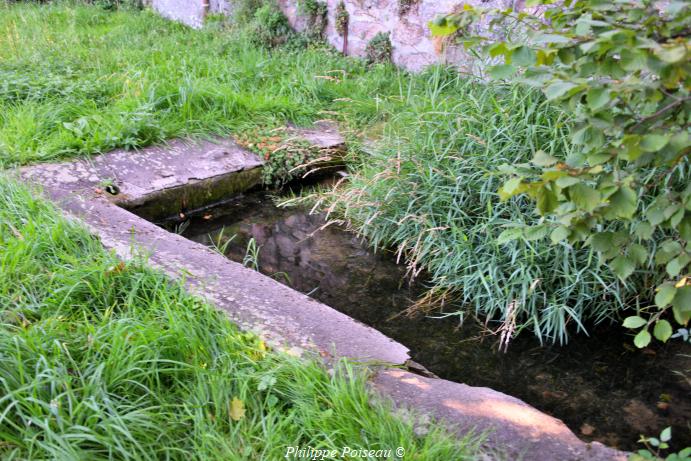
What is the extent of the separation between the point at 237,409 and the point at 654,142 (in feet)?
5.31

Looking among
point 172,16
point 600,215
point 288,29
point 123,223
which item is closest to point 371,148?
point 123,223

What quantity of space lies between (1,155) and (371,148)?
2651 mm

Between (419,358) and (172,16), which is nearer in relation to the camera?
(419,358)

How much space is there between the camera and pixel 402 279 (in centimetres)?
408

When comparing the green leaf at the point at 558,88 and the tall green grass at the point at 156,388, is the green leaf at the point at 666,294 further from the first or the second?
the tall green grass at the point at 156,388

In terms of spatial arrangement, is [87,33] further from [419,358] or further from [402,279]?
[419,358]

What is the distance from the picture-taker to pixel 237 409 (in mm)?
2266

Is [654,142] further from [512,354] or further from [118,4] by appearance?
[118,4]

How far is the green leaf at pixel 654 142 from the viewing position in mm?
1376

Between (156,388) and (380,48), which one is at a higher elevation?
(380,48)

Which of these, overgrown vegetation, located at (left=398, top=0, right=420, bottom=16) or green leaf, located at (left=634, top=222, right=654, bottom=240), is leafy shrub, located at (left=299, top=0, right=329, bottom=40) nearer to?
overgrown vegetation, located at (left=398, top=0, right=420, bottom=16)

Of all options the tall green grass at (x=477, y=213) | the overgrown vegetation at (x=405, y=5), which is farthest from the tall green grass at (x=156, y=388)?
the overgrown vegetation at (x=405, y=5)

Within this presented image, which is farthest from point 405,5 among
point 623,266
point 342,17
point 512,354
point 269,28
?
point 623,266

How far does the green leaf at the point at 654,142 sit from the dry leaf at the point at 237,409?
1.57 metres
